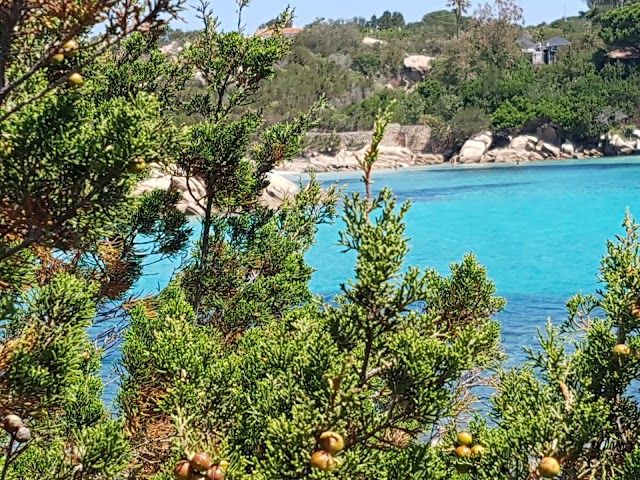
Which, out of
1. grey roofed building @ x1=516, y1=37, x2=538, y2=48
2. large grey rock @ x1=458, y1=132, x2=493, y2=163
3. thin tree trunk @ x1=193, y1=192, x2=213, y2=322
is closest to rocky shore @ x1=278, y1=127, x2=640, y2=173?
large grey rock @ x1=458, y1=132, x2=493, y2=163

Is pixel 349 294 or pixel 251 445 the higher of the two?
pixel 349 294

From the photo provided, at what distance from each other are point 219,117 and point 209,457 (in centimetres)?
455

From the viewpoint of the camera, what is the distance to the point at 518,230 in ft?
99.1

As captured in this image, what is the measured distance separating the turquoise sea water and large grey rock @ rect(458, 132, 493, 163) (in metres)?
7.63

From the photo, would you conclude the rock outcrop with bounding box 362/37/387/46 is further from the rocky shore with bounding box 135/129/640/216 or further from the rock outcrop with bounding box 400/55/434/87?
the rocky shore with bounding box 135/129/640/216

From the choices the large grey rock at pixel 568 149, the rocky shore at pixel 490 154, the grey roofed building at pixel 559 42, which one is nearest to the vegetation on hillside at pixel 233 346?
the rocky shore at pixel 490 154

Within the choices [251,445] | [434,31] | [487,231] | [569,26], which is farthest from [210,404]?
[434,31]

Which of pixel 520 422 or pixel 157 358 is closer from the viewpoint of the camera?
pixel 520 422

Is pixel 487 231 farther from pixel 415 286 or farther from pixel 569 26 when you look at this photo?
pixel 569 26

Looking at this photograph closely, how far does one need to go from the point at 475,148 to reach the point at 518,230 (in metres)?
28.5

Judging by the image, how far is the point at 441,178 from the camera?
158 feet

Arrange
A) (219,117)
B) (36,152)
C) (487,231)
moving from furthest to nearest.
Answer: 1. (487,231)
2. (219,117)
3. (36,152)

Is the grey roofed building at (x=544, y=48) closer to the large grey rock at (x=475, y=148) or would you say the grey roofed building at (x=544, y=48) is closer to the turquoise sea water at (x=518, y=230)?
the large grey rock at (x=475, y=148)

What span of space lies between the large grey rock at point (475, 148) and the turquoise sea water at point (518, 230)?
7626mm
